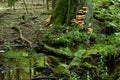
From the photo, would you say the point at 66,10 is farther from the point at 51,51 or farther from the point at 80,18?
the point at 51,51

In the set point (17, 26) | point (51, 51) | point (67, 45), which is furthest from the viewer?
point (17, 26)

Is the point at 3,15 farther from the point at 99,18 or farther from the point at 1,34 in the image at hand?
the point at 99,18

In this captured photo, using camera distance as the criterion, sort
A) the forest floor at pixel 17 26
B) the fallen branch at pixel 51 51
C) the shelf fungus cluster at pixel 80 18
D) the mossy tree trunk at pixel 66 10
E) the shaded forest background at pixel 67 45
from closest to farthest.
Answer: the shaded forest background at pixel 67 45 < the fallen branch at pixel 51 51 < the shelf fungus cluster at pixel 80 18 < the forest floor at pixel 17 26 < the mossy tree trunk at pixel 66 10

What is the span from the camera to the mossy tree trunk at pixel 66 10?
1202 centimetres

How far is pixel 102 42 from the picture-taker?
10.3m

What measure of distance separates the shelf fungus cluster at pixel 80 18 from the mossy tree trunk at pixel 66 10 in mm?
188

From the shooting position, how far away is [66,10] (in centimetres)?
1238

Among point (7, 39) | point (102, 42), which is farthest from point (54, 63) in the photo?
point (7, 39)

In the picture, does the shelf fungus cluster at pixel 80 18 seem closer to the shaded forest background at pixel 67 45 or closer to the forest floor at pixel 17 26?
the shaded forest background at pixel 67 45

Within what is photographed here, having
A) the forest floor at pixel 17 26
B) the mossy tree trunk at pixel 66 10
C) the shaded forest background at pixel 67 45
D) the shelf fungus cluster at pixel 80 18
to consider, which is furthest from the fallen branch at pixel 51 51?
the mossy tree trunk at pixel 66 10

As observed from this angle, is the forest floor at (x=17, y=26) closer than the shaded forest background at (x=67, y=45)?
No

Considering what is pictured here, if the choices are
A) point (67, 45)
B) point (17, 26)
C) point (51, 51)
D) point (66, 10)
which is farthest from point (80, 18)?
point (17, 26)

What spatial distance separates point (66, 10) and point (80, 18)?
0.97 meters

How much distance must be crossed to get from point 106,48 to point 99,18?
13.0ft
